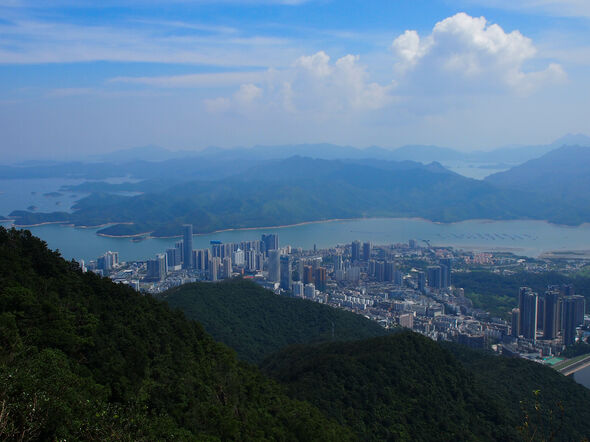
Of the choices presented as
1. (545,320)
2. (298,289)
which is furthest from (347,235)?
(545,320)

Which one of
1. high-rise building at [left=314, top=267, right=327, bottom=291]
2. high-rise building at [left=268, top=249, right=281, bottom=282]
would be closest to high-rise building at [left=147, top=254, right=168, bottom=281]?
high-rise building at [left=268, top=249, right=281, bottom=282]

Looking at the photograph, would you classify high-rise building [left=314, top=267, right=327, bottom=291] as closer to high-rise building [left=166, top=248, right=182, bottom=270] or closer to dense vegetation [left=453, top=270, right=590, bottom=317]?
dense vegetation [left=453, top=270, right=590, bottom=317]

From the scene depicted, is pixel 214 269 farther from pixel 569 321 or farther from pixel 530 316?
pixel 569 321

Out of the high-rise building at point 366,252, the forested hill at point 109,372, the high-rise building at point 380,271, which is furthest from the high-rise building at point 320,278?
the forested hill at point 109,372

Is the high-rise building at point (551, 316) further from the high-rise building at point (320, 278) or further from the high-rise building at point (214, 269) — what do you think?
the high-rise building at point (214, 269)

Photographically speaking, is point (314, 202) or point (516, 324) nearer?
point (516, 324)

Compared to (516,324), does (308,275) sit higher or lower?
higher

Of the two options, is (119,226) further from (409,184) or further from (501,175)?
(501,175)
